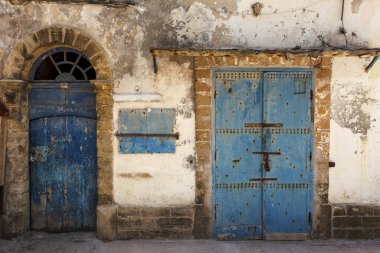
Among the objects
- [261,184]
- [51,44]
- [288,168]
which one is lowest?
[261,184]

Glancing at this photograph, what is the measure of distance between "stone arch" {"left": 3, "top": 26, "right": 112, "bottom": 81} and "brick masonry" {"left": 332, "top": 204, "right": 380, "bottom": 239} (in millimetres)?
4368

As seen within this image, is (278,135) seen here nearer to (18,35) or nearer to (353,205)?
(353,205)

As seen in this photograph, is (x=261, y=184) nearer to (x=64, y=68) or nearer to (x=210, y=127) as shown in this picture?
(x=210, y=127)

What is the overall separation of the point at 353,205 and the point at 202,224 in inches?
97.1

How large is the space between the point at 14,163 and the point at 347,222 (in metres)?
5.40

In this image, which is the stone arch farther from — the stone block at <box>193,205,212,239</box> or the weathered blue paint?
the stone block at <box>193,205,212,239</box>

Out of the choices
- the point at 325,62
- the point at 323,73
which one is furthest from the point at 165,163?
the point at 325,62

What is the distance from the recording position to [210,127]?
6.00 m

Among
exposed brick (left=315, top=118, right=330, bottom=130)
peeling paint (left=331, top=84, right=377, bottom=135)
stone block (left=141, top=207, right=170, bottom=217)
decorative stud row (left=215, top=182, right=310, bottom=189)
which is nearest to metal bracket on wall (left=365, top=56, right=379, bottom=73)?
peeling paint (left=331, top=84, right=377, bottom=135)

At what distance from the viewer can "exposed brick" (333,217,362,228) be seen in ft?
19.9

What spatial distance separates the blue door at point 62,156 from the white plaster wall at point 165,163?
556mm

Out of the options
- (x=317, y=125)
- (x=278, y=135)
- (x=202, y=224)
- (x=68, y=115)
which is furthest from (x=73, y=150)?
(x=317, y=125)

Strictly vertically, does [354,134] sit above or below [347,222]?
above

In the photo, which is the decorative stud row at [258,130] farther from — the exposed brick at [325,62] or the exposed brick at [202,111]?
the exposed brick at [325,62]
